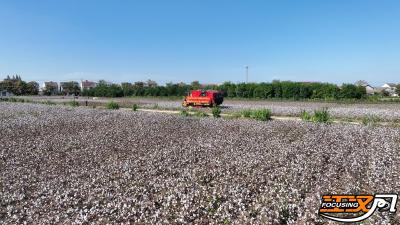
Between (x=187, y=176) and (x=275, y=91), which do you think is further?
(x=275, y=91)

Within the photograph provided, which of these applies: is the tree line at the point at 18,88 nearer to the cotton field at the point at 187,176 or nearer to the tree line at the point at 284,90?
the tree line at the point at 284,90

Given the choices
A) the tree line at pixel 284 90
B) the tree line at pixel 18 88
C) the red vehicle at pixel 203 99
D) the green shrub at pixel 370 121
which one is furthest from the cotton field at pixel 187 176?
the tree line at pixel 18 88

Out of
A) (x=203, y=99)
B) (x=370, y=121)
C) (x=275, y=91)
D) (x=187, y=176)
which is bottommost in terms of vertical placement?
(x=187, y=176)

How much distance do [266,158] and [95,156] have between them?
6.07 metres

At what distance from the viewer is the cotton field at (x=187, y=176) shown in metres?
5.95

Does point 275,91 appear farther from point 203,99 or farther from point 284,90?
point 203,99

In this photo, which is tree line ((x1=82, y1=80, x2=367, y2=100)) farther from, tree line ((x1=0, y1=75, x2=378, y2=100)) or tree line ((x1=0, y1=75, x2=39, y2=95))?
tree line ((x1=0, y1=75, x2=39, y2=95))

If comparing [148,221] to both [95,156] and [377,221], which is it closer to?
[377,221]

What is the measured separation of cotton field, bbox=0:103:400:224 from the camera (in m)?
5.95

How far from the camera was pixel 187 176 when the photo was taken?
8.19 m

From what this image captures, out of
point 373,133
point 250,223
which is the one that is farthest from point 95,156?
point 373,133

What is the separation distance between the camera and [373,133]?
15492mm

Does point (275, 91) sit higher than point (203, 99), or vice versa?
point (275, 91)

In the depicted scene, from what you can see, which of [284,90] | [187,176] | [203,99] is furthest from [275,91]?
[187,176]
